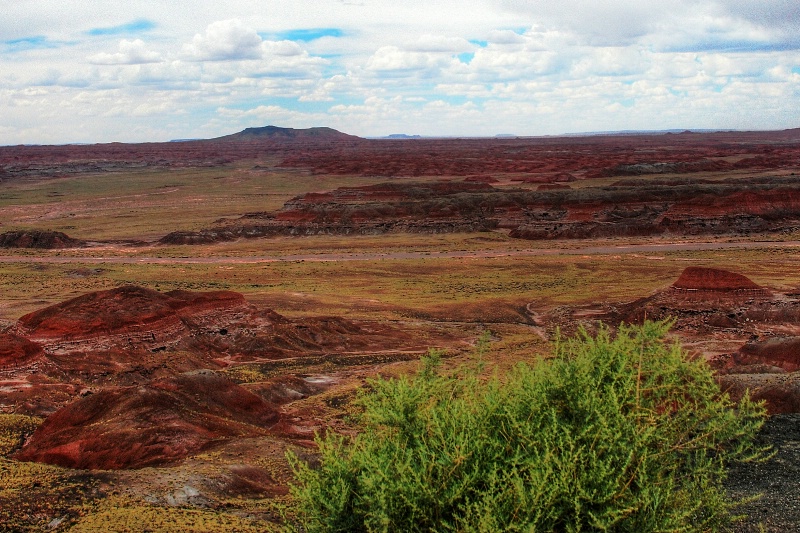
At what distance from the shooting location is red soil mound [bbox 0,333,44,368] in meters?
28.8

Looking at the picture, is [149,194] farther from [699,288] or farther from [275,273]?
[699,288]

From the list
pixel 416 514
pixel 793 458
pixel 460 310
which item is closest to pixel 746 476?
pixel 793 458

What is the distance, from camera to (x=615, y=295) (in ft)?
161

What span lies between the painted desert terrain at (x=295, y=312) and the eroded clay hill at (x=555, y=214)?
30 cm

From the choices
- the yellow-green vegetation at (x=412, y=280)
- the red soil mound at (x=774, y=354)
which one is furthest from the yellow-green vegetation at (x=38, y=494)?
the yellow-green vegetation at (x=412, y=280)

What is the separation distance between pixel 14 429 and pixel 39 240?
2487 inches

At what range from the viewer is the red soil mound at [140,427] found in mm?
19953

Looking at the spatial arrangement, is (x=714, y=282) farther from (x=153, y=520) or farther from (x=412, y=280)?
(x=153, y=520)

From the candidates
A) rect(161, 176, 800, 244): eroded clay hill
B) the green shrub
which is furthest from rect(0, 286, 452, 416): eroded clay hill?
rect(161, 176, 800, 244): eroded clay hill

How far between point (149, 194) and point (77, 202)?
13592 millimetres

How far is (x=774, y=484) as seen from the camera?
14.9 meters

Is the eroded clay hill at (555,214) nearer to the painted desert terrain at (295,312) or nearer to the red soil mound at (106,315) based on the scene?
the painted desert terrain at (295,312)

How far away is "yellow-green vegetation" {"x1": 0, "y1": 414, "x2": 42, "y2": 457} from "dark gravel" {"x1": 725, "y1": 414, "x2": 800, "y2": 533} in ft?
62.1

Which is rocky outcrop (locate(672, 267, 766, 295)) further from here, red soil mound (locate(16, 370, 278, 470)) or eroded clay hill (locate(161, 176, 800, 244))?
eroded clay hill (locate(161, 176, 800, 244))
